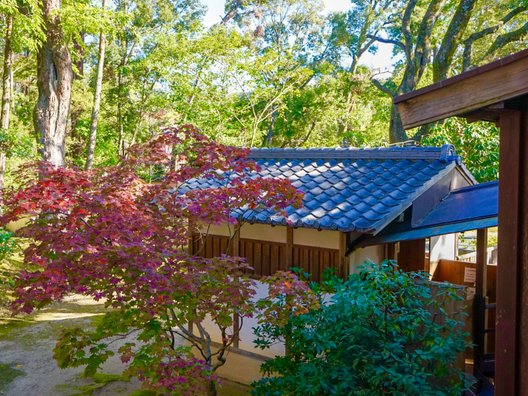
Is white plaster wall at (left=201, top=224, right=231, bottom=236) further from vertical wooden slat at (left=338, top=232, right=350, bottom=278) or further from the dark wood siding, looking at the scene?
vertical wooden slat at (left=338, top=232, right=350, bottom=278)

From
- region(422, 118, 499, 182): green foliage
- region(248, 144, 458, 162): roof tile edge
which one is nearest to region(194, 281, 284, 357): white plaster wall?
region(248, 144, 458, 162): roof tile edge

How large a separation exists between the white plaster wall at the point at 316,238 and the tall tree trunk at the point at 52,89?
835cm

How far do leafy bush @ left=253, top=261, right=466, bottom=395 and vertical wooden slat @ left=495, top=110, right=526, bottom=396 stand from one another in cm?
144

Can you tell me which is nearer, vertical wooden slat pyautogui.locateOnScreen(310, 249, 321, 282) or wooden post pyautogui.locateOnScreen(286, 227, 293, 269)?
vertical wooden slat pyautogui.locateOnScreen(310, 249, 321, 282)

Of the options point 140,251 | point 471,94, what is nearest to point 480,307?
point 471,94

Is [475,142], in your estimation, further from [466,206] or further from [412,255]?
[466,206]

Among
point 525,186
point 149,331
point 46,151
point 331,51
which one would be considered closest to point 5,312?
point 46,151

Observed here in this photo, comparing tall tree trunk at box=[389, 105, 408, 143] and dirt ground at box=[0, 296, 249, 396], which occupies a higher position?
tall tree trunk at box=[389, 105, 408, 143]

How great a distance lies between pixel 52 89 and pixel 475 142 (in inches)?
431

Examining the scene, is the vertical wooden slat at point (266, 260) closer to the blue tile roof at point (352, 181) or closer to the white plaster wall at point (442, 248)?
the blue tile roof at point (352, 181)

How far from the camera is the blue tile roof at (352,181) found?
6566 mm

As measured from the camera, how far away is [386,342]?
4887 millimetres

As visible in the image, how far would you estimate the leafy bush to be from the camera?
4.72 m

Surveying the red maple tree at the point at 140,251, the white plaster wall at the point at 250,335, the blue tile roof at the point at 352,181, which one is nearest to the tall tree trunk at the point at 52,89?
the blue tile roof at the point at 352,181
